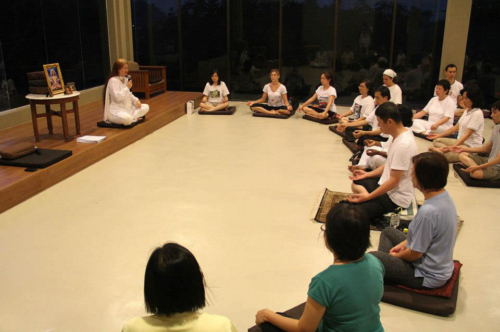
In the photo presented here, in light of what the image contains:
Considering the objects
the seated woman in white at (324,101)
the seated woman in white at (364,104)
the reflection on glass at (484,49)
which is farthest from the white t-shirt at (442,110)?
the reflection on glass at (484,49)

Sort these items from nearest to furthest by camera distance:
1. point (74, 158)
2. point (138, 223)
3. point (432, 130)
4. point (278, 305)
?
1. point (278, 305)
2. point (138, 223)
3. point (74, 158)
4. point (432, 130)

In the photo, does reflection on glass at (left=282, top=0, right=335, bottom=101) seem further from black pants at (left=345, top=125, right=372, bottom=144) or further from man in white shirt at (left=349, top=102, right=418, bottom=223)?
man in white shirt at (left=349, top=102, right=418, bottom=223)

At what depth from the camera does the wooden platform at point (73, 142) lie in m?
4.55

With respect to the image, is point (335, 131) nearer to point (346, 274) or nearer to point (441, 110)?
point (441, 110)

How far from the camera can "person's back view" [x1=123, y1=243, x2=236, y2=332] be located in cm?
153

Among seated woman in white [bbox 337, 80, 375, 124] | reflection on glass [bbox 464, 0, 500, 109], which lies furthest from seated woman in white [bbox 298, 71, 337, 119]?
reflection on glass [bbox 464, 0, 500, 109]

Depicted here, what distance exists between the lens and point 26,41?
7.25m

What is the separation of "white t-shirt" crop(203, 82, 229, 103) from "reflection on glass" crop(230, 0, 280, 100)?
5.72 ft

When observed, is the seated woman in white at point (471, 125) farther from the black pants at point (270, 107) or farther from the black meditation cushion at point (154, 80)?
the black meditation cushion at point (154, 80)

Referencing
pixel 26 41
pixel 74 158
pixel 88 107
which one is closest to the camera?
pixel 74 158

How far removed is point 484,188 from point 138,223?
3.48m

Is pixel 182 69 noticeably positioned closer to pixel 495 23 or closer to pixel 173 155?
pixel 173 155

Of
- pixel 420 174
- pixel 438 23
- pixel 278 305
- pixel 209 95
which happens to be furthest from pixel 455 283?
pixel 438 23

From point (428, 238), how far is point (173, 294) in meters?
1.67
